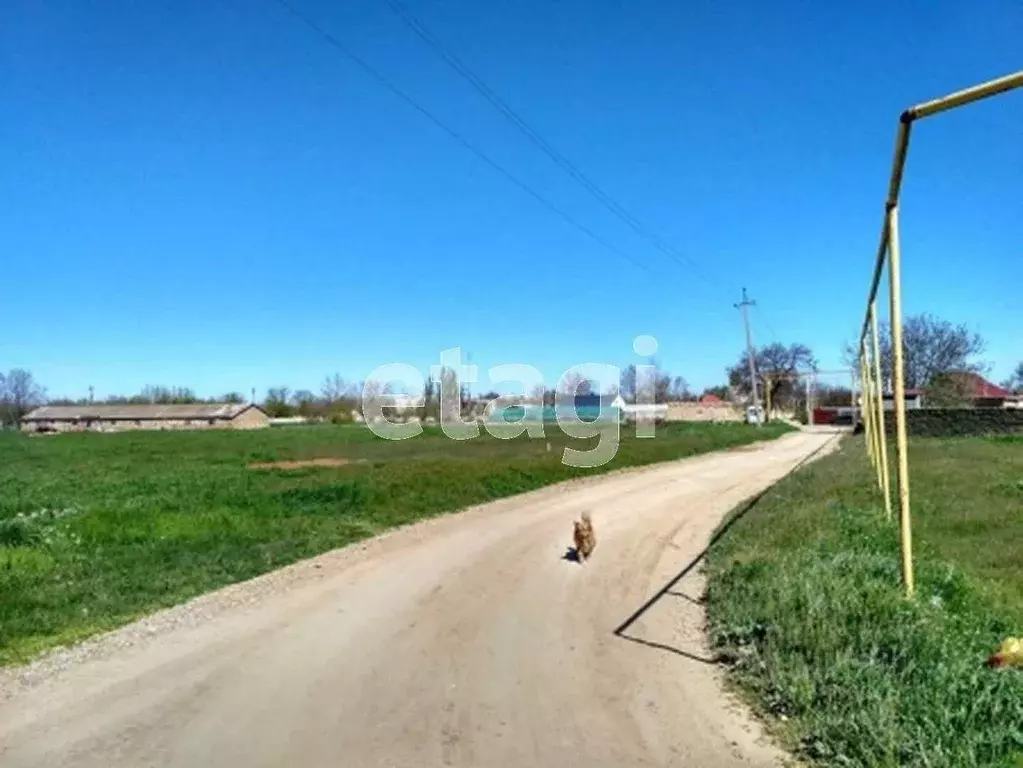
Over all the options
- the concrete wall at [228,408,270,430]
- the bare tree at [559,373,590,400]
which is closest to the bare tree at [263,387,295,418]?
the concrete wall at [228,408,270,430]

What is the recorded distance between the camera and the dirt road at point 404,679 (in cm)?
464

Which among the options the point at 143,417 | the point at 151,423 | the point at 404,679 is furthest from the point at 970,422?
the point at 143,417

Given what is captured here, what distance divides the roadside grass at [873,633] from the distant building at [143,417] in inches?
3809

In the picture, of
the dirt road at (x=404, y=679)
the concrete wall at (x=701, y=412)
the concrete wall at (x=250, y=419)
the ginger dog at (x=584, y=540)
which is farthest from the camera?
the concrete wall at (x=250, y=419)

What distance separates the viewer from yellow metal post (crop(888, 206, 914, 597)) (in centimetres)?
665

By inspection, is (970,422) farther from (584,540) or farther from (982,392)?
(982,392)

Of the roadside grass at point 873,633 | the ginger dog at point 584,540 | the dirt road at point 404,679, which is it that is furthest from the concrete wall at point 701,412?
the dirt road at point 404,679

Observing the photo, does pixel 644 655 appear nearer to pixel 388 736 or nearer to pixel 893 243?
pixel 388 736

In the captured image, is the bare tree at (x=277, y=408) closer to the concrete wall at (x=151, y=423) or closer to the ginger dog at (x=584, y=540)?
the concrete wall at (x=151, y=423)

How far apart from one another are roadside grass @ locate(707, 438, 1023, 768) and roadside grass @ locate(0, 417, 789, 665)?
620 centimetres

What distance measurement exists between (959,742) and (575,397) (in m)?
37.1

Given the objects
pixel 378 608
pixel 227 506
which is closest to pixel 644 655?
pixel 378 608

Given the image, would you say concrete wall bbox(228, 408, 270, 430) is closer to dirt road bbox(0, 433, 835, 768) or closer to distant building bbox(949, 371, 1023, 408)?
distant building bbox(949, 371, 1023, 408)

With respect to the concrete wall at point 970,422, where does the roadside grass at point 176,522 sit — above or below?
below
